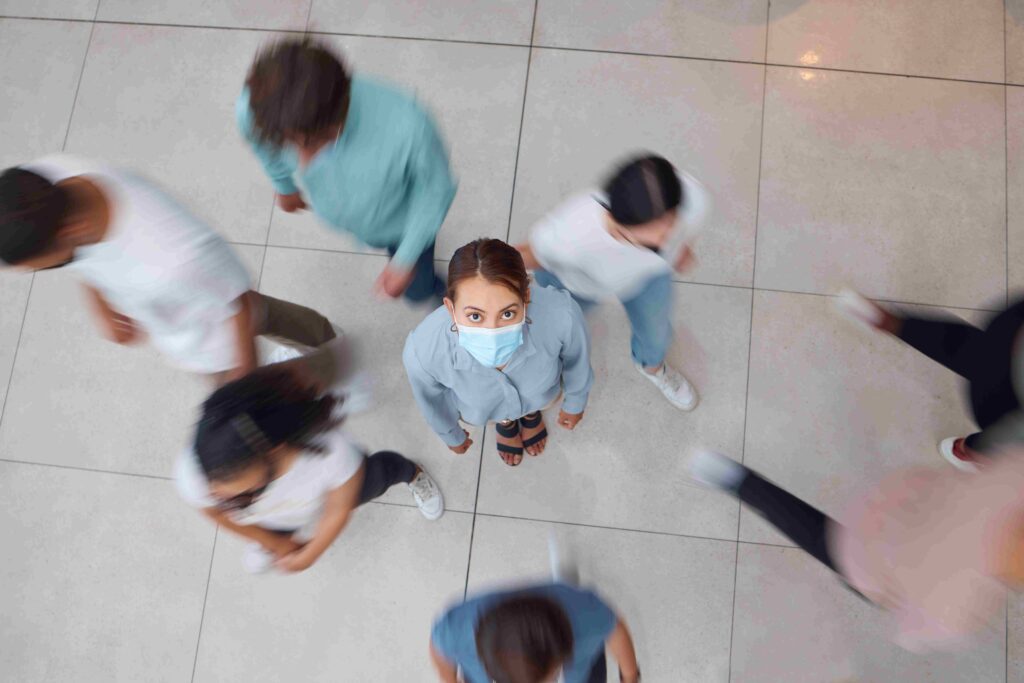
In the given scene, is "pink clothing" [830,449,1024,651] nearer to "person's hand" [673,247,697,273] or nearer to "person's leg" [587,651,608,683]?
"person's leg" [587,651,608,683]

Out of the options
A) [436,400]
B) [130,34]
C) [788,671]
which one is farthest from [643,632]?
[130,34]

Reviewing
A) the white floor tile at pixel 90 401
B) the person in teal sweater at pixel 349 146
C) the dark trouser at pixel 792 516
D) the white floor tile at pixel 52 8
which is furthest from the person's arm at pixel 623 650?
the white floor tile at pixel 52 8

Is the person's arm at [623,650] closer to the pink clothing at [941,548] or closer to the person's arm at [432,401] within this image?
the pink clothing at [941,548]

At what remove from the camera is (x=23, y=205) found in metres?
1.49

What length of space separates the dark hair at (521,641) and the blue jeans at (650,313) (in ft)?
2.83

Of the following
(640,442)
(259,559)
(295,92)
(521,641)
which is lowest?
(259,559)

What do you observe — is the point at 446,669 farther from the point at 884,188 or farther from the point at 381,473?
the point at 884,188

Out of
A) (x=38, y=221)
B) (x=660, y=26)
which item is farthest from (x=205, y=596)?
(x=660, y=26)

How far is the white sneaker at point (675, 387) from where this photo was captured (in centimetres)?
241

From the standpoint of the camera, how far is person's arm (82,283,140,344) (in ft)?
6.06

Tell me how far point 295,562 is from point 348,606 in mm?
585

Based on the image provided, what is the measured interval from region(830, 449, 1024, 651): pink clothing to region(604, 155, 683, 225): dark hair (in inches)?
36.8

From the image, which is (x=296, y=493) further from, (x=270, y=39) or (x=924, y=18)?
(x=924, y=18)

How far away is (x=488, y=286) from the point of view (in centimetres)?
153
